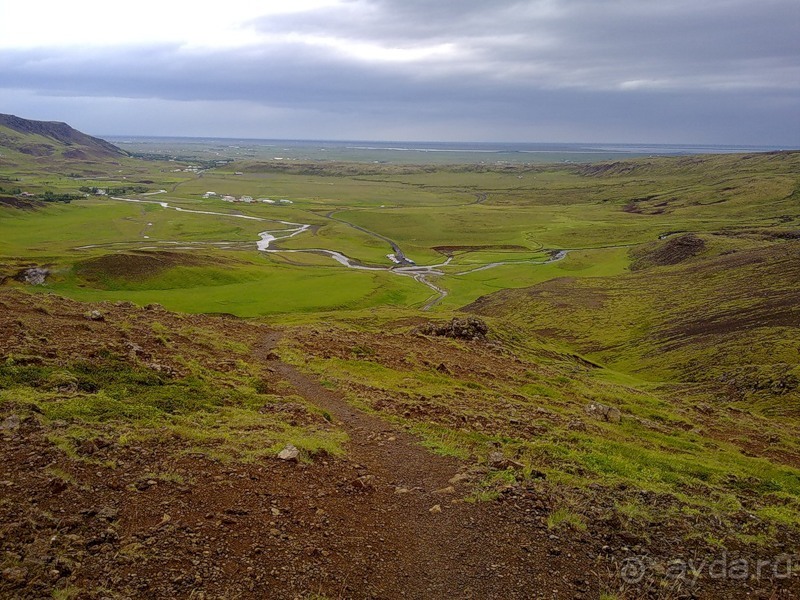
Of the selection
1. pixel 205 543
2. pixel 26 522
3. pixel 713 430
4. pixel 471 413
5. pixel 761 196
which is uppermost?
pixel 761 196

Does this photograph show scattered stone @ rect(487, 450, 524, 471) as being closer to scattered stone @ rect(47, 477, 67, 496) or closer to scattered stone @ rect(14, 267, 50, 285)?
scattered stone @ rect(47, 477, 67, 496)

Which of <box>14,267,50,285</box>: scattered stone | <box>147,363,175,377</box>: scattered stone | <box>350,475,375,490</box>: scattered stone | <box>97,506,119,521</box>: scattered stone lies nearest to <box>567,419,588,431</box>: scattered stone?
<box>350,475,375,490</box>: scattered stone

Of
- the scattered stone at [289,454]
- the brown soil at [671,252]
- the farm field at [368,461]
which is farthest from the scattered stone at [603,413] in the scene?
the brown soil at [671,252]

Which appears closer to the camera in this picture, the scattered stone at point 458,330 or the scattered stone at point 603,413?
the scattered stone at point 603,413

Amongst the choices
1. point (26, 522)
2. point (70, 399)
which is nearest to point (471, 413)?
point (70, 399)

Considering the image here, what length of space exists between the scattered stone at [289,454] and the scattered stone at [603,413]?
57.8 ft

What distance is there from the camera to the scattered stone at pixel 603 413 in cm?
2747

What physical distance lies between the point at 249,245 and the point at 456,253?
184ft

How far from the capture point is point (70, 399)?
620 inches

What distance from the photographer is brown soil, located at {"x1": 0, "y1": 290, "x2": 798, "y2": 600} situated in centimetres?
967

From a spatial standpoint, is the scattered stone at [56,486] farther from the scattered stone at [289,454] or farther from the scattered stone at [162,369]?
the scattered stone at [162,369]

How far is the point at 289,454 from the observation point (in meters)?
15.1

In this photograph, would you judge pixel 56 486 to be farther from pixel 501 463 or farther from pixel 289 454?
pixel 501 463

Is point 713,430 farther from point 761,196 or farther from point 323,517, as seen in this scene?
point 761,196
